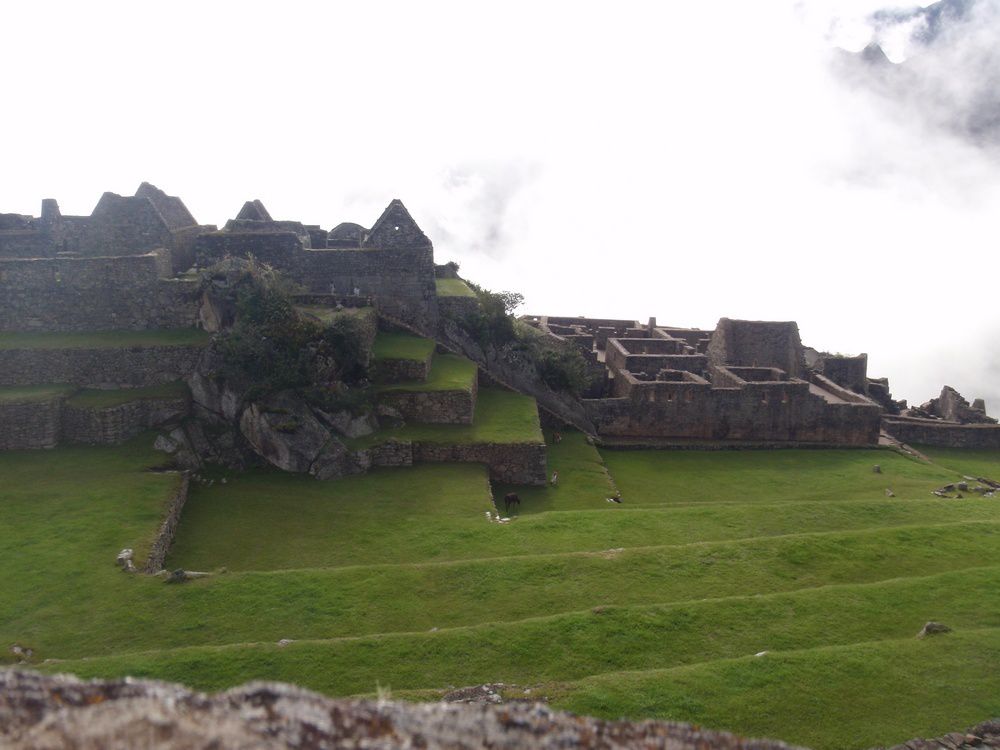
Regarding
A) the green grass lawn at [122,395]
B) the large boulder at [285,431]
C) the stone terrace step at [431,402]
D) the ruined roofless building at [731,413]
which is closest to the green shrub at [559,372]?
the ruined roofless building at [731,413]

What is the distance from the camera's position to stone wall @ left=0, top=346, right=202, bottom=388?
66.9 feet

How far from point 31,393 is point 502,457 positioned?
1351cm

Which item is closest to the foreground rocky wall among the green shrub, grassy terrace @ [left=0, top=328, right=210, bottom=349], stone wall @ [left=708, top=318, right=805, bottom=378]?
grassy terrace @ [left=0, top=328, right=210, bottom=349]

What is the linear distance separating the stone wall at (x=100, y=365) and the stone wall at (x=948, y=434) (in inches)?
1135

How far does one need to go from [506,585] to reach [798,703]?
18.0 feet

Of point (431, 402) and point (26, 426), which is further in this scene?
point (431, 402)

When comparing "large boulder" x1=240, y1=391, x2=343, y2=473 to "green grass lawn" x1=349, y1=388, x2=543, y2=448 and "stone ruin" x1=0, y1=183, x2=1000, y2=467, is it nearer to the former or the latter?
"stone ruin" x1=0, y1=183, x2=1000, y2=467

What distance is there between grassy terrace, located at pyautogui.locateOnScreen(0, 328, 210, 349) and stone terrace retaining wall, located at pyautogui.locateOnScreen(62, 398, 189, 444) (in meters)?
2.47

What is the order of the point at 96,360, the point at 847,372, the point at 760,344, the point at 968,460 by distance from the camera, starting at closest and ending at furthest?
the point at 96,360
the point at 968,460
the point at 760,344
the point at 847,372

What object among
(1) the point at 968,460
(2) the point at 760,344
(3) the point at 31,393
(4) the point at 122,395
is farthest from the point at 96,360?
(1) the point at 968,460

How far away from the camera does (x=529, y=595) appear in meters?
13.3

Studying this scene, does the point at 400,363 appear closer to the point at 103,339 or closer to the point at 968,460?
the point at 103,339

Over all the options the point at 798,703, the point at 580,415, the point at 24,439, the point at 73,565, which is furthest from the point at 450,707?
the point at 580,415

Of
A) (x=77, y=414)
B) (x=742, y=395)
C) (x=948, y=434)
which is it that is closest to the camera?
(x=77, y=414)
